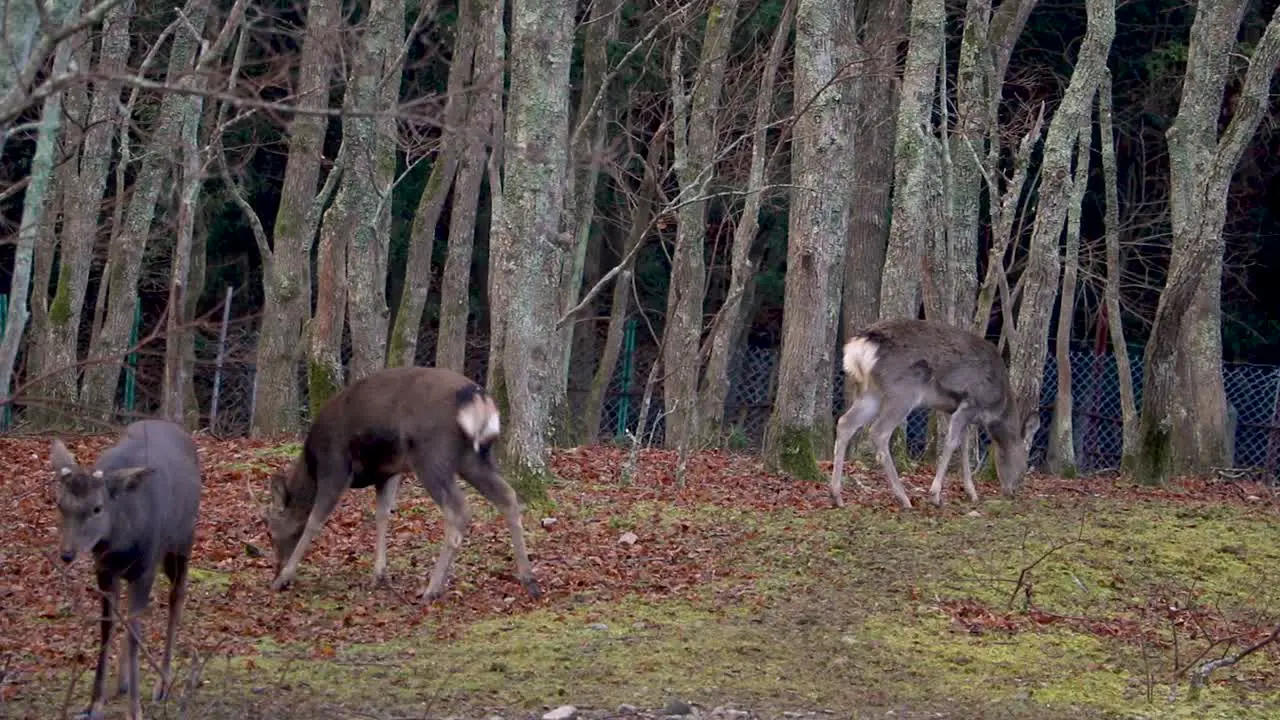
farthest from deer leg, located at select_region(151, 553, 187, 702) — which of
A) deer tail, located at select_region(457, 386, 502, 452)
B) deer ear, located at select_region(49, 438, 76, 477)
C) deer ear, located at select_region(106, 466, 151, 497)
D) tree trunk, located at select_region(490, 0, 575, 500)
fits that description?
tree trunk, located at select_region(490, 0, 575, 500)

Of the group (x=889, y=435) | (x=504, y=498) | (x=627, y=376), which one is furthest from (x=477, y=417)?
(x=627, y=376)

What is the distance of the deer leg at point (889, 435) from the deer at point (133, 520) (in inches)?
254

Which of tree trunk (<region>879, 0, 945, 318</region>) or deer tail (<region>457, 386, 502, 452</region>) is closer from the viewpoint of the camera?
deer tail (<region>457, 386, 502, 452</region>)

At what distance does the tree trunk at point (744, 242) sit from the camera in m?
15.0

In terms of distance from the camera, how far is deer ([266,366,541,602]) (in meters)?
9.70

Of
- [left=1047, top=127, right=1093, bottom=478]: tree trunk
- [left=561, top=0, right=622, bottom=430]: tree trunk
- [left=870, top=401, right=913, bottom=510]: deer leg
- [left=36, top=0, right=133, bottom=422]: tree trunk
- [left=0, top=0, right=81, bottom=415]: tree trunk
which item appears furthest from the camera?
[left=561, top=0, right=622, bottom=430]: tree trunk

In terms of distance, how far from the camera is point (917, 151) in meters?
15.2

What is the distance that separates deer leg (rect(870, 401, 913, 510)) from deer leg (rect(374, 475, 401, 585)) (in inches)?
169

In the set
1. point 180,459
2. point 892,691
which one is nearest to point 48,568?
point 180,459

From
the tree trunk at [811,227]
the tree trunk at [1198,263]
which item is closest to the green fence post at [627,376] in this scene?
the tree trunk at [1198,263]

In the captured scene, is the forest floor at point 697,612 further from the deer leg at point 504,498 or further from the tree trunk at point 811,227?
the tree trunk at point 811,227

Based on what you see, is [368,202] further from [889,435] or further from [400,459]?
[400,459]

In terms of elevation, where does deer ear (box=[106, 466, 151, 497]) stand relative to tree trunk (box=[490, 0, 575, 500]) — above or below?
below

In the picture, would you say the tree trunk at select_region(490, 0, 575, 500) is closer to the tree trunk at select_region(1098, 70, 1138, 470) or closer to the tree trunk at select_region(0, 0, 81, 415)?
the tree trunk at select_region(0, 0, 81, 415)
